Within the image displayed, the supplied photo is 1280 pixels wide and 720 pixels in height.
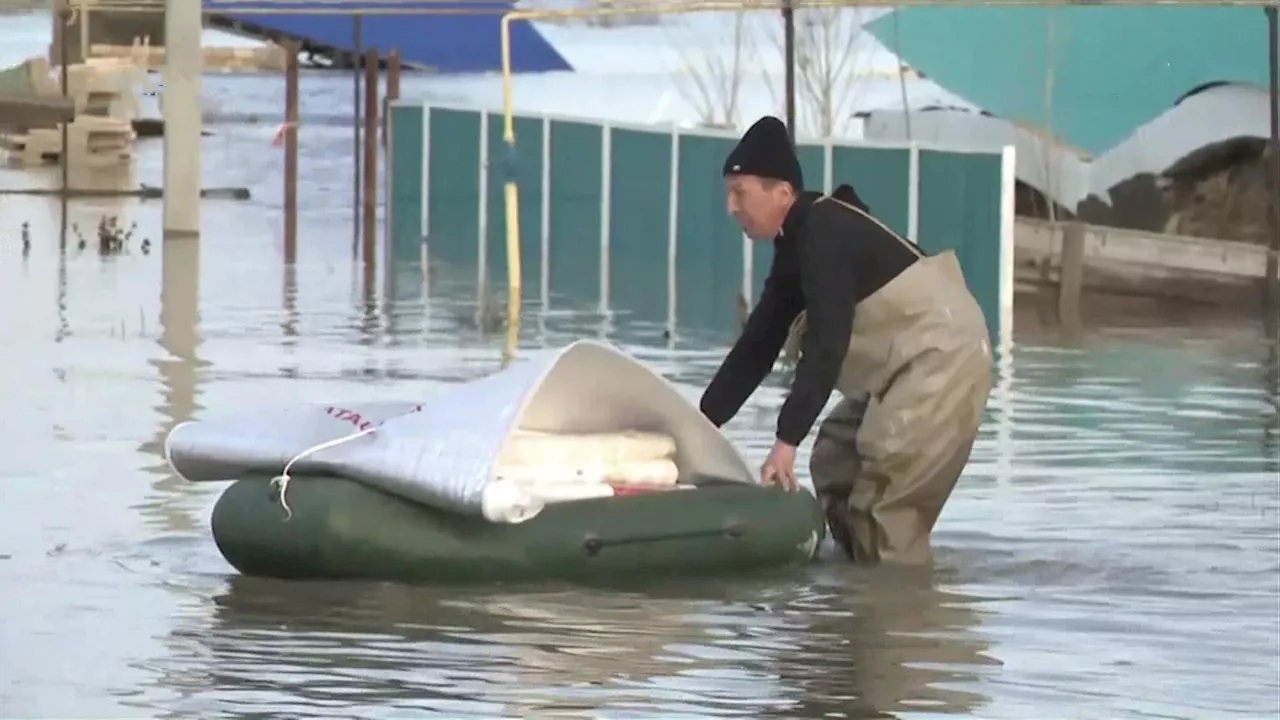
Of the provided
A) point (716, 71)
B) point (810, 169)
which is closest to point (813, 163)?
point (810, 169)

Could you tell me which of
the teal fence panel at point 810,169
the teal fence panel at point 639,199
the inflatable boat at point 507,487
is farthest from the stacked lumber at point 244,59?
the inflatable boat at point 507,487

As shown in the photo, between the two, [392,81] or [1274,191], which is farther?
[392,81]

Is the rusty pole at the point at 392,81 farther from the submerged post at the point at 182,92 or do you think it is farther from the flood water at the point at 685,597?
the flood water at the point at 685,597

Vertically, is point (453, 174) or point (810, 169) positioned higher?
point (810, 169)

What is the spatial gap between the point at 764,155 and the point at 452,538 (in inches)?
62.4

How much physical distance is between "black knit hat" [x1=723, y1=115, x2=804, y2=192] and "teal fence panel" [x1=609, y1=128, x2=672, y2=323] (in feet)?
48.1

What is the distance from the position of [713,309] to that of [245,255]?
6.16m

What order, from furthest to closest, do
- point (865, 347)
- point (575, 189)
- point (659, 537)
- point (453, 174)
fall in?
point (453, 174), point (575, 189), point (865, 347), point (659, 537)

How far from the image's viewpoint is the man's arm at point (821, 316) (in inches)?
360

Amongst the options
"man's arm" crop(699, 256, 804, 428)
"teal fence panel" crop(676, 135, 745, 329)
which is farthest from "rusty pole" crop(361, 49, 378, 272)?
"man's arm" crop(699, 256, 804, 428)

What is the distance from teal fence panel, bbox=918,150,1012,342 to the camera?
2089 centimetres

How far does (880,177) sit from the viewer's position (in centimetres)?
2186

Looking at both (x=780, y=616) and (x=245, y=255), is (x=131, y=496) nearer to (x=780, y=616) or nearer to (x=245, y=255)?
(x=780, y=616)

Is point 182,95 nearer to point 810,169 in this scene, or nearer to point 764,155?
point 810,169
